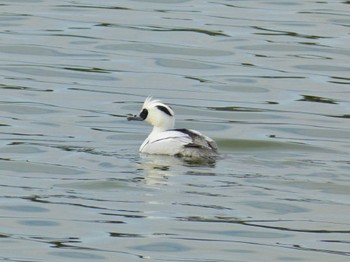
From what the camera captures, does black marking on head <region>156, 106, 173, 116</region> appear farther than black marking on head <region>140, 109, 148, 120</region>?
No

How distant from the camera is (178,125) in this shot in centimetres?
1920

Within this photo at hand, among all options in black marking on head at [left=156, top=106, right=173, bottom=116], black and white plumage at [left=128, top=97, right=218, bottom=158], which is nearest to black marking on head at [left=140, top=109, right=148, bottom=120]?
black and white plumage at [left=128, top=97, right=218, bottom=158]

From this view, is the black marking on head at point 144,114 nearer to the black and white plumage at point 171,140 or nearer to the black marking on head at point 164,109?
the black and white plumage at point 171,140

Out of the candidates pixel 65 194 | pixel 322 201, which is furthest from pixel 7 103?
pixel 322 201

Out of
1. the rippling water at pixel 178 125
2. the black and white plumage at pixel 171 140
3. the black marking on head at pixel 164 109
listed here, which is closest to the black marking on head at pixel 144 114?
the black and white plumage at pixel 171 140

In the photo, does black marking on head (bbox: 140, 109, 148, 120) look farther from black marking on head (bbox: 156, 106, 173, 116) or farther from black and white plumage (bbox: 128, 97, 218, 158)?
black marking on head (bbox: 156, 106, 173, 116)

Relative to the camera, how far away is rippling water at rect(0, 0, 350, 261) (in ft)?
42.3

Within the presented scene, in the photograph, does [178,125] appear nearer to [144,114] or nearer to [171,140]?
[144,114]

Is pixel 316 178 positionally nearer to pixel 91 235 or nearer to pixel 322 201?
pixel 322 201

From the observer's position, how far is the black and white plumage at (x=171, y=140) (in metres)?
16.2

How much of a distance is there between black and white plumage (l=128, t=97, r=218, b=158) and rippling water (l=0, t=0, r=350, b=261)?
19 cm

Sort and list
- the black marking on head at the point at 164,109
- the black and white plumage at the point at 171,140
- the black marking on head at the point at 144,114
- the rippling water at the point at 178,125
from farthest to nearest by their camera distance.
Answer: the black marking on head at the point at 144,114, the black marking on head at the point at 164,109, the black and white plumage at the point at 171,140, the rippling water at the point at 178,125

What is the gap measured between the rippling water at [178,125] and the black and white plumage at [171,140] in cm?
19

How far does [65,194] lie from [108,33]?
11009 millimetres
